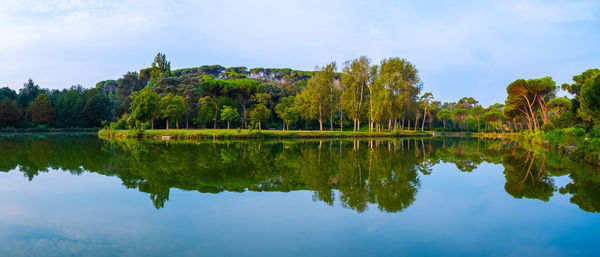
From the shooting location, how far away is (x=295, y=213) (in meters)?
6.69

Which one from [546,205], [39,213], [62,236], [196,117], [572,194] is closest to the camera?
[62,236]

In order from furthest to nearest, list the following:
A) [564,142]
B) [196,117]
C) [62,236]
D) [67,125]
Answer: [67,125]
[196,117]
[564,142]
[62,236]

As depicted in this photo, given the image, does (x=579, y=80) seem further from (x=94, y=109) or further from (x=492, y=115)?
(x=94, y=109)

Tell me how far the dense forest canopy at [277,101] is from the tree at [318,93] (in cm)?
14

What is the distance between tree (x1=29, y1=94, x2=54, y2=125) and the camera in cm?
5741

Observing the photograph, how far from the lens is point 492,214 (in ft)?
22.6

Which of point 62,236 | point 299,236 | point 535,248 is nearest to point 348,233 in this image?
point 299,236

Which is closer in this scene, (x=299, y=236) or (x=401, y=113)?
(x=299, y=236)

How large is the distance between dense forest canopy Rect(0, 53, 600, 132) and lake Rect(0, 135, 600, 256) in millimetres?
16467

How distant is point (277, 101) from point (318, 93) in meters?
12.7

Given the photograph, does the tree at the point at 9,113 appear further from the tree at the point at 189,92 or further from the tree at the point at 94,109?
the tree at the point at 189,92

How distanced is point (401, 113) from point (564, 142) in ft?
86.2

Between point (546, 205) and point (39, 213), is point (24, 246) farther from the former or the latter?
point (546, 205)

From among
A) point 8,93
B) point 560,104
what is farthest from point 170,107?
point 8,93
